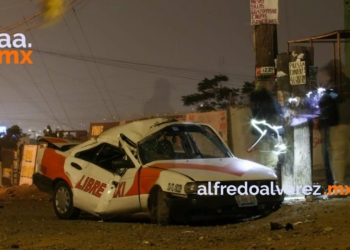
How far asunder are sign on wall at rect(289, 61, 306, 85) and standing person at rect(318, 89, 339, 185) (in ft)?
2.19

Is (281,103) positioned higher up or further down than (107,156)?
higher up

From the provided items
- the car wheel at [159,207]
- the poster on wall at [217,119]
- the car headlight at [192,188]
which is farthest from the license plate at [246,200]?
the poster on wall at [217,119]

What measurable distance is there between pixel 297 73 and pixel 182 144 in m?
2.27

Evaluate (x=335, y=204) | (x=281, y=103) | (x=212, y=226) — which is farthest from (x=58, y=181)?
(x=335, y=204)

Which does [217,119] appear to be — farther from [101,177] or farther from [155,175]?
[155,175]

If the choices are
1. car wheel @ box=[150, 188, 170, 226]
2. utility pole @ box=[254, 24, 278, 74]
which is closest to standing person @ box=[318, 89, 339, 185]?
utility pole @ box=[254, 24, 278, 74]

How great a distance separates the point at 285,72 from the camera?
10.5 meters

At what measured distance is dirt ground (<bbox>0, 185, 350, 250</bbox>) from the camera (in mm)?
6973

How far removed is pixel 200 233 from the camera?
8148 millimetres

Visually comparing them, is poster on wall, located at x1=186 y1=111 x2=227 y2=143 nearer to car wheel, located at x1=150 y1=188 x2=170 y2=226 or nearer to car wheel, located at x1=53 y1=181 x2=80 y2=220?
car wheel, located at x1=53 y1=181 x2=80 y2=220

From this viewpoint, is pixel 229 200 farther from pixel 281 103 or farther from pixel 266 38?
pixel 266 38

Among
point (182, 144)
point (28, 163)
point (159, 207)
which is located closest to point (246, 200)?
point (159, 207)

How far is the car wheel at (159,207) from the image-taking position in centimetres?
884

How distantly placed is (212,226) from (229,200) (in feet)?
1.82
